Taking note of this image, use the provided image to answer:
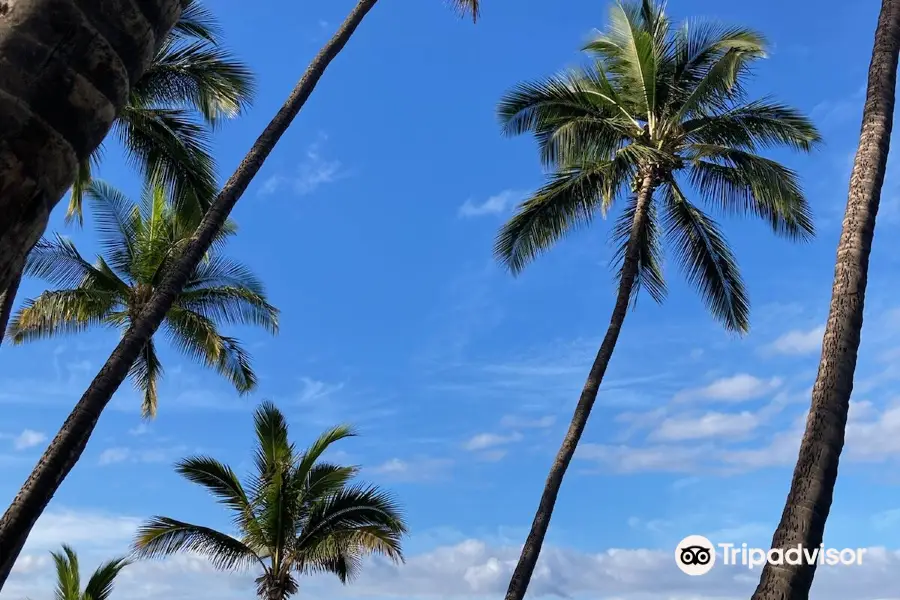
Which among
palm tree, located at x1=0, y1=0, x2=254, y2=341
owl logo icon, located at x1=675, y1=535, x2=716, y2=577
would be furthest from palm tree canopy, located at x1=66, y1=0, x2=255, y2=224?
owl logo icon, located at x1=675, y1=535, x2=716, y2=577

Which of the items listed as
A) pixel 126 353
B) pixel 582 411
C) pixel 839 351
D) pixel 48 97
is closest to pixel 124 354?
pixel 126 353

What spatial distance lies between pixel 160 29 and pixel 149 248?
612 inches

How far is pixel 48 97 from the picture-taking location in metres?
1.89

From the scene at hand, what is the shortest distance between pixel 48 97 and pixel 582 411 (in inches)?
467

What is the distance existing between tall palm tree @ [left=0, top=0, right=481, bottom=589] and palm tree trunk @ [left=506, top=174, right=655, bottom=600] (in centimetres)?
618

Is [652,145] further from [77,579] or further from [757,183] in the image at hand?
[77,579]

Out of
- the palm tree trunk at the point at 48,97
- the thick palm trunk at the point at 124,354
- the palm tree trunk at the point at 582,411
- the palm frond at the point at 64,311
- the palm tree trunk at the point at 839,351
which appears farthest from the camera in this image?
the palm frond at the point at 64,311

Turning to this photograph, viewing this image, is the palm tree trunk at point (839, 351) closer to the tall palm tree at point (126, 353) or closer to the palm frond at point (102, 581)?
the tall palm tree at point (126, 353)

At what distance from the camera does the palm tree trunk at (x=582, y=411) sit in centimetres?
1173

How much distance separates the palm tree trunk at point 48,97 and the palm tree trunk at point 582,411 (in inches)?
413

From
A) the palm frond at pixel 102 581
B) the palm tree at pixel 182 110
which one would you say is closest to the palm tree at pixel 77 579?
the palm frond at pixel 102 581

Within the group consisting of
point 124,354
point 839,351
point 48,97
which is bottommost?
point 48,97

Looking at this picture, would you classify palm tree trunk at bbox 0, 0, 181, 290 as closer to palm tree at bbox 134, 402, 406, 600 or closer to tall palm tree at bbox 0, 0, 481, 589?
tall palm tree at bbox 0, 0, 481, 589

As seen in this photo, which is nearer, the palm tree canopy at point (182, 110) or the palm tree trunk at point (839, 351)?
the palm tree trunk at point (839, 351)
